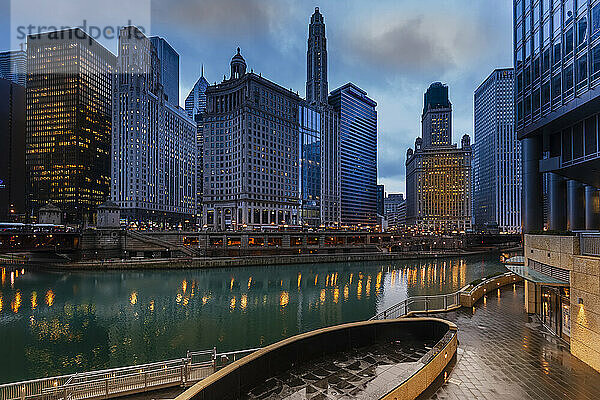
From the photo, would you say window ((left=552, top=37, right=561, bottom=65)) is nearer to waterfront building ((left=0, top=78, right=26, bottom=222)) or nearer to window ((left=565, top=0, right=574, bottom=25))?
window ((left=565, top=0, right=574, bottom=25))

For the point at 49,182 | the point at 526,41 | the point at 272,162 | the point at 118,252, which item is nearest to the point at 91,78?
the point at 49,182

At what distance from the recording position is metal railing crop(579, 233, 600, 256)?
53.8ft

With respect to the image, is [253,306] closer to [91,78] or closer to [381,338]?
[381,338]

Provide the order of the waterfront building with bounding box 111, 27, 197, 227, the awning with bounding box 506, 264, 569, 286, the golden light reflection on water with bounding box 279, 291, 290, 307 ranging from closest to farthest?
1. the awning with bounding box 506, 264, 569, 286
2. the golden light reflection on water with bounding box 279, 291, 290, 307
3. the waterfront building with bounding box 111, 27, 197, 227

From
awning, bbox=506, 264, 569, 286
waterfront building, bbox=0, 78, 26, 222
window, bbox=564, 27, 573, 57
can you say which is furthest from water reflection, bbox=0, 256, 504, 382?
waterfront building, bbox=0, 78, 26, 222

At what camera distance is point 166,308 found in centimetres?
4078

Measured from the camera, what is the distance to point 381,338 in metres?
19.1

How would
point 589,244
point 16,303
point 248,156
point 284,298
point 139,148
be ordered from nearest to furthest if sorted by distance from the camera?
point 589,244 < point 16,303 < point 284,298 < point 248,156 < point 139,148

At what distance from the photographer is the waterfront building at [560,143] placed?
1697 centimetres

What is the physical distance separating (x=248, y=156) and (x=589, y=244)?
136 metres

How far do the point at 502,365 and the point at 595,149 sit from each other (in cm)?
2032

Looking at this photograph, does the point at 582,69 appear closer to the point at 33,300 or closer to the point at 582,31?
the point at 582,31

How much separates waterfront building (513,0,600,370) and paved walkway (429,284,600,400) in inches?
45.0

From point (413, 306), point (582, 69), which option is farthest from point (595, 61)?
point (413, 306)
